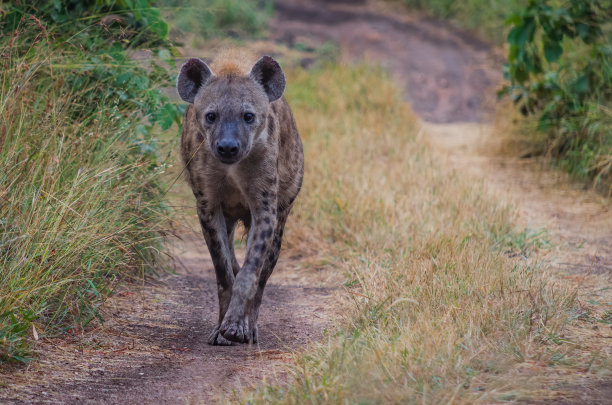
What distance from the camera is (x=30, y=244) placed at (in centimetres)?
336

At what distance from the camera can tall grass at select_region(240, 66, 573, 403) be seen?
2.75 metres

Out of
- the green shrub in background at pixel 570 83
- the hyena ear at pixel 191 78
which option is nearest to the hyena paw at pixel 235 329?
the hyena ear at pixel 191 78

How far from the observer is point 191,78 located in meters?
4.00

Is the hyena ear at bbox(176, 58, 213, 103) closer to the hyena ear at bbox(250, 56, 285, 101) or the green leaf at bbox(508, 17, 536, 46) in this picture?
the hyena ear at bbox(250, 56, 285, 101)

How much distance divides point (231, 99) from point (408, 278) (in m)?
1.25

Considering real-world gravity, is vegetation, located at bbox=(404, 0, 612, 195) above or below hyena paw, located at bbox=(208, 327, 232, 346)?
above

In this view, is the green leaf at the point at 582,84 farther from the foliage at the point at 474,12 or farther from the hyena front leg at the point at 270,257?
the foliage at the point at 474,12

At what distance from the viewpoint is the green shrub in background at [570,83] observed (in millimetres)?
6574

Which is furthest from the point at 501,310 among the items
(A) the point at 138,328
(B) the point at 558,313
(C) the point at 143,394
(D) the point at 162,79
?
(D) the point at 162,79

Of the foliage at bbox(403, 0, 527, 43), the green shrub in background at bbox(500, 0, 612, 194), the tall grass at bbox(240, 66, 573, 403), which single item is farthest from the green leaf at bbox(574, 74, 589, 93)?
the foliage at bbox(403, 0, 527, 43)

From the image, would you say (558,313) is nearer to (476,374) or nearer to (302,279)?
(476,374)

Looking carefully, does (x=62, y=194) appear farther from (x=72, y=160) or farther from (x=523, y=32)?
(x=523, y=32)

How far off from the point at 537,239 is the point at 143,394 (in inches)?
116

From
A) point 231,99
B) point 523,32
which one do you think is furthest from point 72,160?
point 523,32
